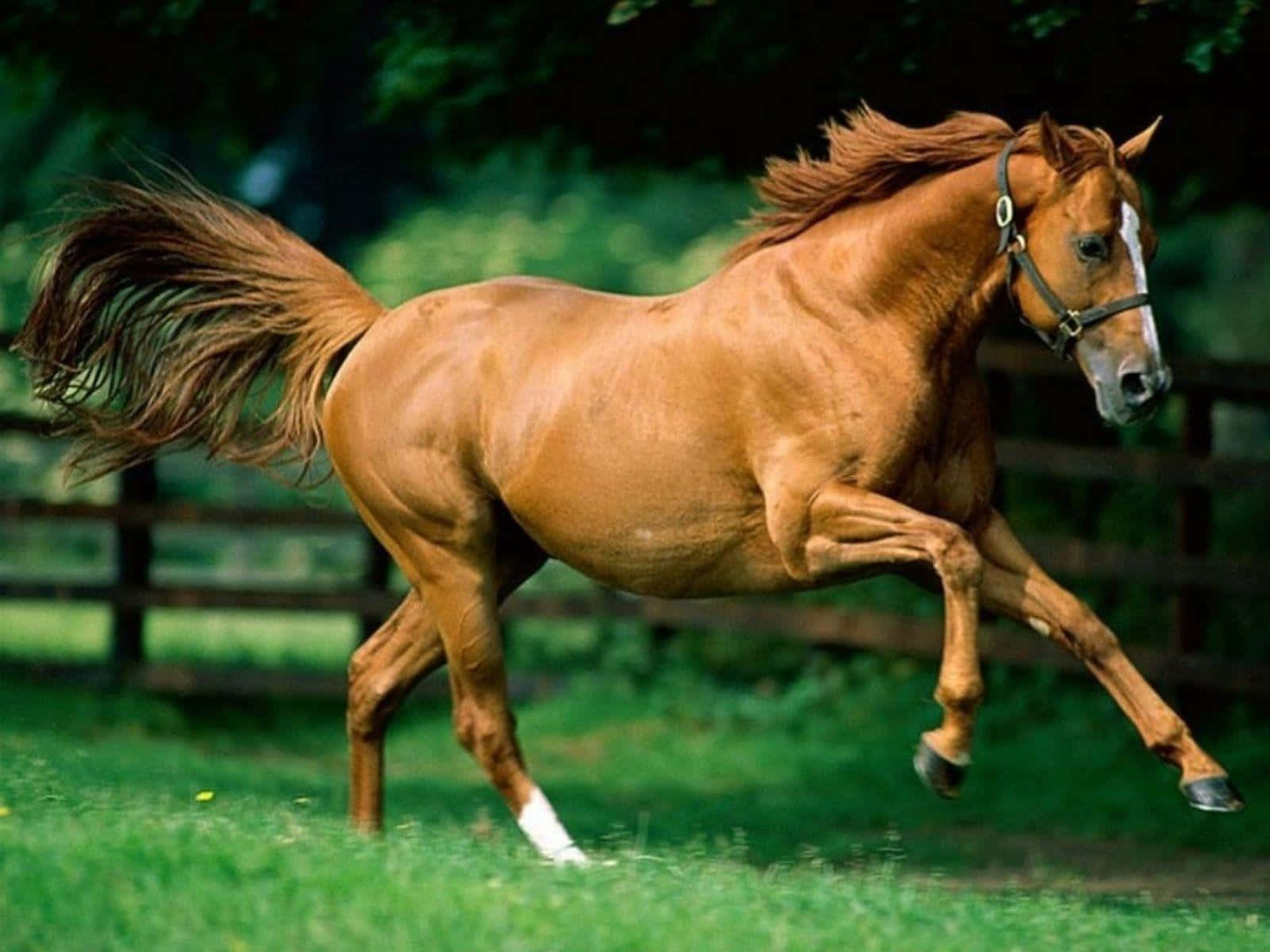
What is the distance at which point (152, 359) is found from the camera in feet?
28.3

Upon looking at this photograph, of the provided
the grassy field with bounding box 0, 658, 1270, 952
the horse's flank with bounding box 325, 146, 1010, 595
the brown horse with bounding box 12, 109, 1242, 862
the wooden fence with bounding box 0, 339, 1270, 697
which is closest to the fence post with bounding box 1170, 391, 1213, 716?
the wooden fence with bounding box 0, 339, 1270, 697

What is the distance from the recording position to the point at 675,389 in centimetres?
738

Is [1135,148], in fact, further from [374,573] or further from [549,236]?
[549,236]

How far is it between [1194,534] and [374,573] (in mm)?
4883

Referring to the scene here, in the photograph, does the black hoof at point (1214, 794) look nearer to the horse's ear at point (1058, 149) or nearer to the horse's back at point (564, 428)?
the horse's back at point (564, 428)

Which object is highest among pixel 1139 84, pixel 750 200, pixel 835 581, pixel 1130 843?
pixel 750 200

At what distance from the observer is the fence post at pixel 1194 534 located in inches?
448

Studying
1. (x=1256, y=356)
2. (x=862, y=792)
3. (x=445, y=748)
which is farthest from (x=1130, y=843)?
(x=1256, y=356)

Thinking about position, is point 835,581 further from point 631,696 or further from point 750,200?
point 750,200

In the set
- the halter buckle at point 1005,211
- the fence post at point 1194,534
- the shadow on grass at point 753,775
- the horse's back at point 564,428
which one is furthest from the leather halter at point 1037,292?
the fence post at point 1194,534

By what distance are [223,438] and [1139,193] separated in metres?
3.55

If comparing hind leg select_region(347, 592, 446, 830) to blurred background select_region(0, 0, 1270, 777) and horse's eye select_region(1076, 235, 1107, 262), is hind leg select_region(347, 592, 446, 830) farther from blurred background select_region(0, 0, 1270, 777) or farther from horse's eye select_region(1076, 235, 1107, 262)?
horse's eye select_region(1076, 235, 1107, 262)

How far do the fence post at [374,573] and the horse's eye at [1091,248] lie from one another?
7.31m

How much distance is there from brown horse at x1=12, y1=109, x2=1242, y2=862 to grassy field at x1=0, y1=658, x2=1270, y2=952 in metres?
0.69
